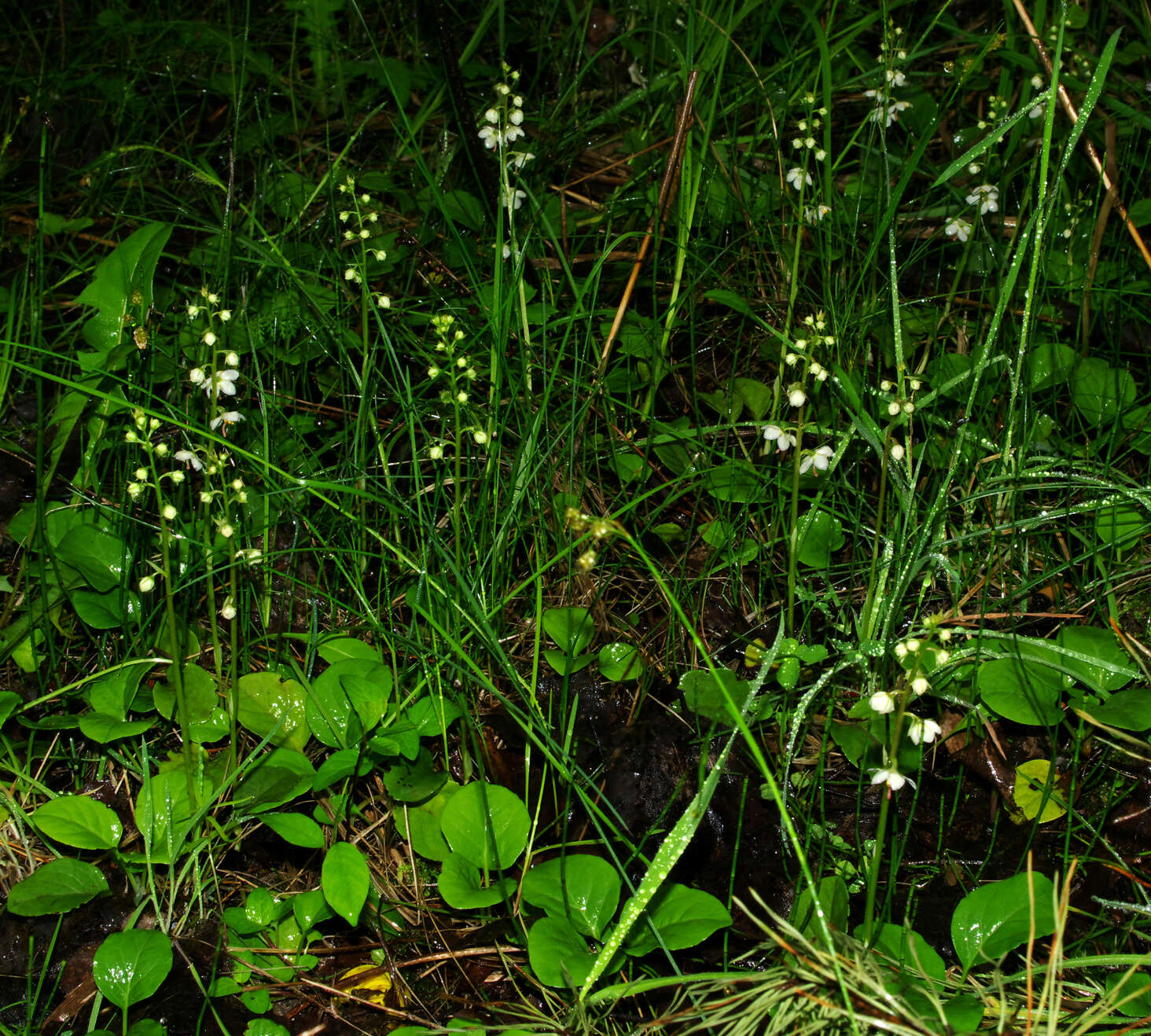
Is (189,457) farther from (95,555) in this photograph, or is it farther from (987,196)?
(987,196)

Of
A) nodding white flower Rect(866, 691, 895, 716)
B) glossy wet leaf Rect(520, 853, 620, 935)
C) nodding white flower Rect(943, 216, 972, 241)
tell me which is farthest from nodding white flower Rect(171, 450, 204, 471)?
nodding white flower Rect(943, 216, 972, 241)

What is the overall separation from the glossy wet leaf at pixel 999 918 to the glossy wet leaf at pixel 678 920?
0.41 m

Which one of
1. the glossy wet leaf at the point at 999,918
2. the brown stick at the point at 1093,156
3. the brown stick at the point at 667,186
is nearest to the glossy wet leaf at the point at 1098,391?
the brown stick at the point at 1093,156

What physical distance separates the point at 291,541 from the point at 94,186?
1703mm

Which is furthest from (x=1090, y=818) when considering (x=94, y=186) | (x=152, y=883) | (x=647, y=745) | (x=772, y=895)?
(x=94, y=186)

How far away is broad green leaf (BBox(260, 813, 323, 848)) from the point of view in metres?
1.78

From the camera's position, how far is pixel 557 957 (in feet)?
5.28

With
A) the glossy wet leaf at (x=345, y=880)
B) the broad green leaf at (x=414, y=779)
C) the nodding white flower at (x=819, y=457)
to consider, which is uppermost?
the nodding white flower at (x=819, y=457)

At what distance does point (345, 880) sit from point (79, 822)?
1.85 feet

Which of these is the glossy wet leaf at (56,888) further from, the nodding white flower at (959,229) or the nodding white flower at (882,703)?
the nodding white flower at (959,229)

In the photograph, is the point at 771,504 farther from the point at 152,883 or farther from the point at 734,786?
the point at 152,883

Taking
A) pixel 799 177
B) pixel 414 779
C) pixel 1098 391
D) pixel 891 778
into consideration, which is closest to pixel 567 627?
pixel 414 779

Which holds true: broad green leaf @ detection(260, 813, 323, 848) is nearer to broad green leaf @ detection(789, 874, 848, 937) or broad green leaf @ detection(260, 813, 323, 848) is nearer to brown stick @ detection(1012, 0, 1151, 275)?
broad green leaf @ detection(789, 874, 848, 937)

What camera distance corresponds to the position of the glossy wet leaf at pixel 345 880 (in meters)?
1.67
